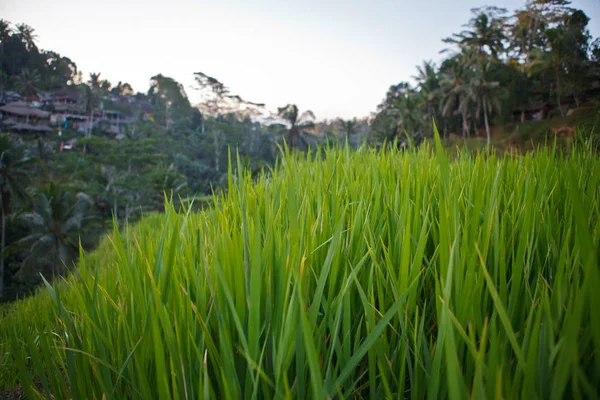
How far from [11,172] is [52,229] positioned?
15.1ft

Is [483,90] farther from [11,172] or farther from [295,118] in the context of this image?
[11,172]

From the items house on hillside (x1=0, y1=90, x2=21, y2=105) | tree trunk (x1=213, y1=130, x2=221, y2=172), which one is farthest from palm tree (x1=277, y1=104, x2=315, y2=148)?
house on hillside (x1=0, y1=90, x2=21, y2=105)

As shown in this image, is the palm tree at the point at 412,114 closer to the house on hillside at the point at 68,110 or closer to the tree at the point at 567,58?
the tree at the point at 567,58

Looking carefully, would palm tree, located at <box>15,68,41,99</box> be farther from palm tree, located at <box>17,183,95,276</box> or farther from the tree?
the tree

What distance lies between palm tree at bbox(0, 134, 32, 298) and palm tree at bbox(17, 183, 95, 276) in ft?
4.91

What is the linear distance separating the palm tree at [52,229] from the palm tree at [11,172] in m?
1.50

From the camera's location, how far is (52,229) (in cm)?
1777

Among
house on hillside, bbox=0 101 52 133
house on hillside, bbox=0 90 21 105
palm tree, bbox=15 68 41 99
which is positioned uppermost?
palm tree, bbox=15 68 41 99

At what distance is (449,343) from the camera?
0.83 ft

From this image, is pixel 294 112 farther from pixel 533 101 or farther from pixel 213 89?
pixel 533 101

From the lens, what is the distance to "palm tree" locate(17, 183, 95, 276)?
1740 centimetres

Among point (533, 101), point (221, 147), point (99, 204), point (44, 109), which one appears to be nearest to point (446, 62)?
point (533, 101)

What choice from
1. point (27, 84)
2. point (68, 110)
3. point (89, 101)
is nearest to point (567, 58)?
point (89, 101)

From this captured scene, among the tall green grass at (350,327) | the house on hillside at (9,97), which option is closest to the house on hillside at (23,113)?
the house on hillside at (9,97)
